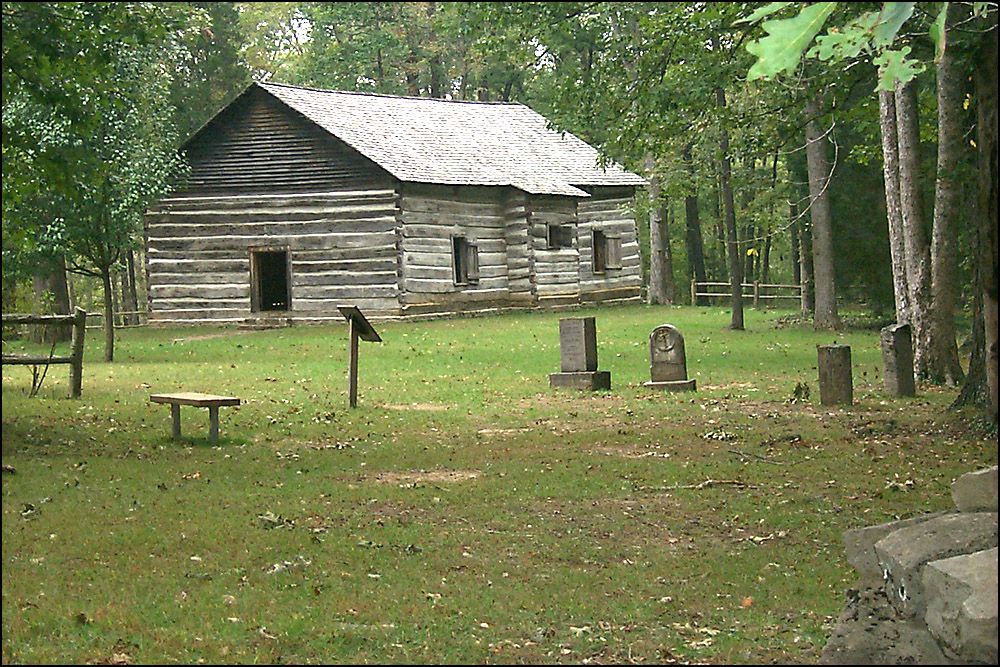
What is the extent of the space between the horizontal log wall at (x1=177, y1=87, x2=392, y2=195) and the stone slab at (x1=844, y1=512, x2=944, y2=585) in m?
28.4

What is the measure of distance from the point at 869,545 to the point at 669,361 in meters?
12.1

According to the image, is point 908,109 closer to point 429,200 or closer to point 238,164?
point 429,200

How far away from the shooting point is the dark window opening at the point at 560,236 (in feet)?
130

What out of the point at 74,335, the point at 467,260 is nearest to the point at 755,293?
the point at 467,260

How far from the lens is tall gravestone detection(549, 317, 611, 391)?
19078 millimetres

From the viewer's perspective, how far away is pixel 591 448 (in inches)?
534

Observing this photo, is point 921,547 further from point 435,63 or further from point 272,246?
point 435,63

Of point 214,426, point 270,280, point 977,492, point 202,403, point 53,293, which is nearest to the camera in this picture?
point 977,492

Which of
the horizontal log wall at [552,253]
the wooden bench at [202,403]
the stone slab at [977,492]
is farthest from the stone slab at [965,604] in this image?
the horizontal log wall at [552,253]

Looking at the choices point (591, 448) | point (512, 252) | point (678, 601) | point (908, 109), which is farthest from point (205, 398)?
point (512, 252)

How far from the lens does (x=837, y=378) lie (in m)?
16.7

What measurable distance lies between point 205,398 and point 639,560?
613 centimetres

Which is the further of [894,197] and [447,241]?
[447,241]

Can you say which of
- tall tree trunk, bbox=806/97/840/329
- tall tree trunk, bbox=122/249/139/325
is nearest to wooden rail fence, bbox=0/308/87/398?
tall tree trunk, bbox=806/97/840/329
